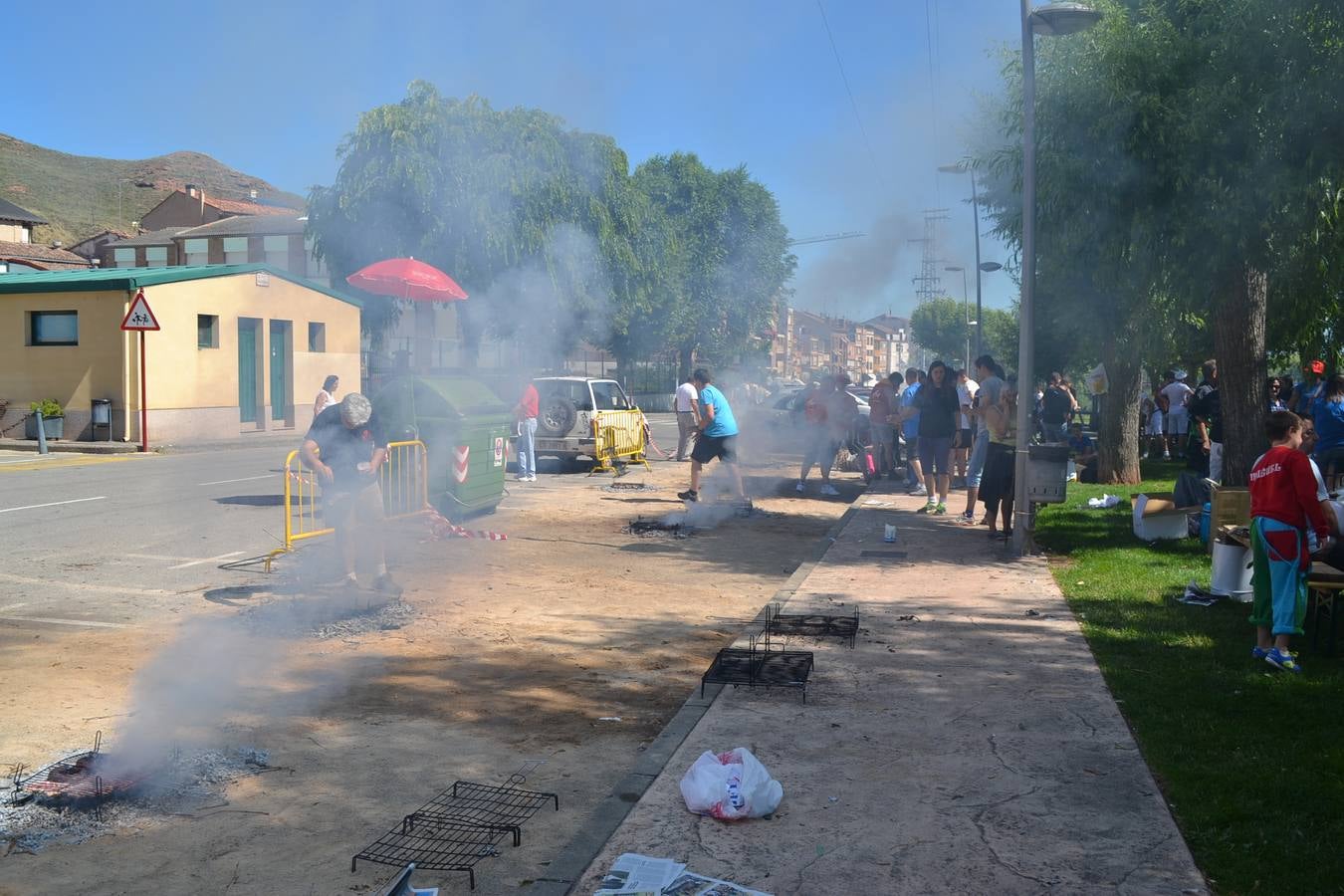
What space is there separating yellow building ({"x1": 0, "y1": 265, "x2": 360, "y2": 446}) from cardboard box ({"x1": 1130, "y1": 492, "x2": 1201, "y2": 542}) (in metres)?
18.6

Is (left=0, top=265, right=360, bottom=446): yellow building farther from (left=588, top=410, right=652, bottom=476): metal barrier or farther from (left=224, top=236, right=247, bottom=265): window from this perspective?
(left=224, top=236, right=247, bottom=265): window

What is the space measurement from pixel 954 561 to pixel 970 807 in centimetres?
567

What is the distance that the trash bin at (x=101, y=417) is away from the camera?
70.8ft

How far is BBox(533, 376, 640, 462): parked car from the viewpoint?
18.0 meters

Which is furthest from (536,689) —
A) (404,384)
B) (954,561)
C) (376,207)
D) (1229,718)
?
(376,207)

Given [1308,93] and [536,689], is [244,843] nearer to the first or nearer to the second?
[536,689]

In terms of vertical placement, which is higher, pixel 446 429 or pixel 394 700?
pixel 446 429

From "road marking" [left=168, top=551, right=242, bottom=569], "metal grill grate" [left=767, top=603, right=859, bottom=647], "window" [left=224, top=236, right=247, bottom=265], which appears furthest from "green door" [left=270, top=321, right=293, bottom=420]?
"metal grill grate" [left=767, top=603, right=859, bottom=647]

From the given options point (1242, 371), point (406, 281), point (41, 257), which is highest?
point (41, 257)

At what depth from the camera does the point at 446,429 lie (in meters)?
11.1

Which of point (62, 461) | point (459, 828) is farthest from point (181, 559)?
point (62, 461)

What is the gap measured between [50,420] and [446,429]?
47.2ft

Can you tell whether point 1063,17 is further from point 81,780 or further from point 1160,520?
point 81,780

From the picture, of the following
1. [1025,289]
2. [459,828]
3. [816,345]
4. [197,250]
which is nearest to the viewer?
[459,828]
